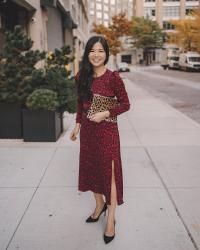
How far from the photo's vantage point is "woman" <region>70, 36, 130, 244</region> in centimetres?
332

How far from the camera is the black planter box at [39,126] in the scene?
7289 millimetres

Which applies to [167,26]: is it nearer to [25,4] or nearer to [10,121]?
[25,4]

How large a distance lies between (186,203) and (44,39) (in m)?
11.0

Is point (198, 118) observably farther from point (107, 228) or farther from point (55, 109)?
point (107, 228)

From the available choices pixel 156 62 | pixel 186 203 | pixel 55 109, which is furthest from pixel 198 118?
pixel 156 62

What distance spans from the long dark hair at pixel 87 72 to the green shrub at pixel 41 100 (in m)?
3.82

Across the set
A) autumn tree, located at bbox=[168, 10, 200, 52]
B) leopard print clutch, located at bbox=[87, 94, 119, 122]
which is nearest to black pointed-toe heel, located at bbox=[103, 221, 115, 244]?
leopard print clutch, located at bbox=[87, 94, 119, 122]

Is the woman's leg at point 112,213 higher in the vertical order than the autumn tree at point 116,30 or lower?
lower

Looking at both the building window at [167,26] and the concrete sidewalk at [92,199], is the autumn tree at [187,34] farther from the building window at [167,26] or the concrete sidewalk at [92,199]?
the concrete sidewalk at [92,199]

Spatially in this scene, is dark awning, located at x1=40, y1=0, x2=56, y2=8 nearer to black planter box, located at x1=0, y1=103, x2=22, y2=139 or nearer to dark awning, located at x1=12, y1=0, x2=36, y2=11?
dark awning, located at x1=12, y1=0, x2=36, y2=11

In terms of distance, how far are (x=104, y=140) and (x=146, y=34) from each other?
7045cm

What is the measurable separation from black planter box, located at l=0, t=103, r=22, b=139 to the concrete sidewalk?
23cm

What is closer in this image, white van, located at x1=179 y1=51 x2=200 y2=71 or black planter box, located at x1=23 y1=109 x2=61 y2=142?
black planter box, located at x1=23 y1=109 x2=61 y2=142

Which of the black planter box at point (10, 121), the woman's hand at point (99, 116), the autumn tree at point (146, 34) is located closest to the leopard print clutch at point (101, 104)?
the woman's hand at point (99, 116)
